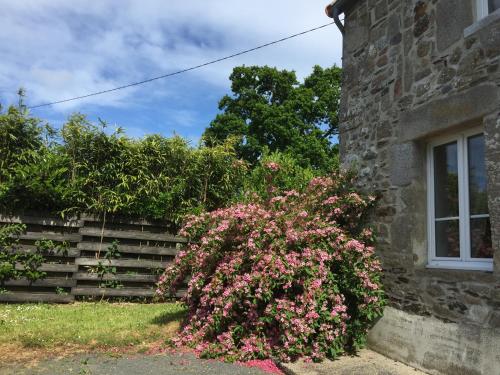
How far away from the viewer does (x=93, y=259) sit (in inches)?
301

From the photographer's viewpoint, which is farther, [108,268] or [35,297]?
[108,268]

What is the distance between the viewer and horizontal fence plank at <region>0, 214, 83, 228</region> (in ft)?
23.8

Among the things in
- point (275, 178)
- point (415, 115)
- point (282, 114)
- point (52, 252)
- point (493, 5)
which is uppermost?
point (282, 114)

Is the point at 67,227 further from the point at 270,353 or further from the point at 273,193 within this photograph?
the point at 270,353

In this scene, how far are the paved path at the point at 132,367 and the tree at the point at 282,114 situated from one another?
53.4 feet

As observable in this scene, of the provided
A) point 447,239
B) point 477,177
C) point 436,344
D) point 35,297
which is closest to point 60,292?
point 35,297

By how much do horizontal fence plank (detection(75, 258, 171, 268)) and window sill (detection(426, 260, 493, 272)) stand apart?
496 centimetres

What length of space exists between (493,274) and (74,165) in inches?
259

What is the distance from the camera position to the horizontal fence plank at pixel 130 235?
769 cm

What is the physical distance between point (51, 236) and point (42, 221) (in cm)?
29

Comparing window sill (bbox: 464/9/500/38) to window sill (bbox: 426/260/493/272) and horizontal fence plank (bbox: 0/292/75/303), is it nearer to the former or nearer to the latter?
window sill (bbox: 426/260/493/272)

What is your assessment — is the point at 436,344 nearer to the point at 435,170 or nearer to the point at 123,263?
the point at 435,170

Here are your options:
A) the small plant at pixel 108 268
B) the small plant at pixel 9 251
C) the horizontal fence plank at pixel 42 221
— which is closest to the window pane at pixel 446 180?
the small plant at pixel 108 268

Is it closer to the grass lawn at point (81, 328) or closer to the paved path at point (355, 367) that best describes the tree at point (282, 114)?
the grass lawn at point (81, 328)
